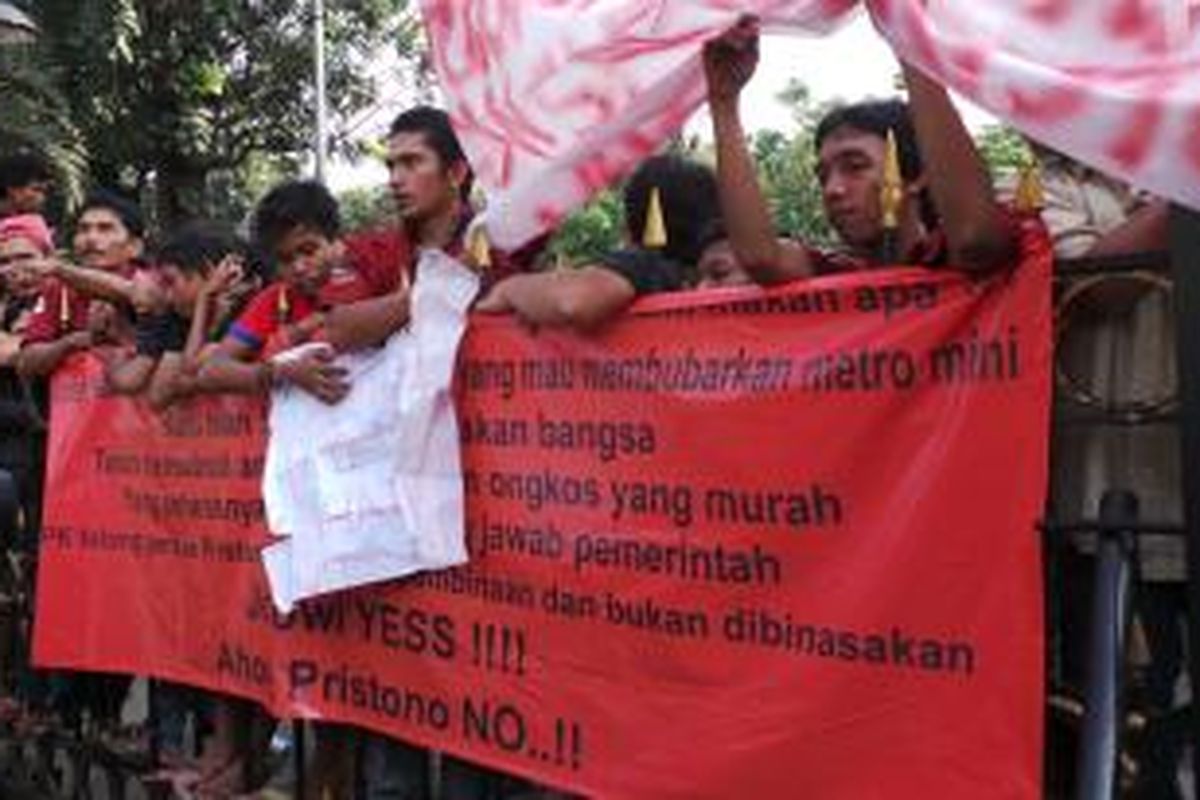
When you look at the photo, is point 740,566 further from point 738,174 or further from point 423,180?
point 423,180

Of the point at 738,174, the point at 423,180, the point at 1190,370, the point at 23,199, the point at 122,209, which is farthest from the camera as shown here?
the point at 23,199

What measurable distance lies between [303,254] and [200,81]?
18.1 meters

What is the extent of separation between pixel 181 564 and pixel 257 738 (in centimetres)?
51

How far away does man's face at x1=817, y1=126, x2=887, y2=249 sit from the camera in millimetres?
3182

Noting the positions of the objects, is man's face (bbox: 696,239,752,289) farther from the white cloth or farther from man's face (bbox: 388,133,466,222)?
man's face (bbox: 388,133,466,222)

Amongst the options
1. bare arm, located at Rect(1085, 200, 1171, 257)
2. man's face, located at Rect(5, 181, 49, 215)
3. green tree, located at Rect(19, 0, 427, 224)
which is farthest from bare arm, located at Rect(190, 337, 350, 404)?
green tree, located at Rect(19, 0, 427, 224)

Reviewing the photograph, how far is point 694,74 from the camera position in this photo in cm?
288

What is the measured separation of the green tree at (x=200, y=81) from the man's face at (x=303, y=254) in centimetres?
1565

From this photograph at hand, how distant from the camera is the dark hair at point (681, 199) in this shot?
3992 millimetres

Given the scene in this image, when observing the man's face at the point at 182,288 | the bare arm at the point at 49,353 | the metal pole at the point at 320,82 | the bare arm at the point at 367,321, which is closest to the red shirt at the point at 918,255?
the bare arm at the point at 367,321

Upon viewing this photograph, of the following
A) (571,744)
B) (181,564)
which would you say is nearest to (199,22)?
(181,564)

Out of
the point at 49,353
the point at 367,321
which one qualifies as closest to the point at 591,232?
the point at 49,353

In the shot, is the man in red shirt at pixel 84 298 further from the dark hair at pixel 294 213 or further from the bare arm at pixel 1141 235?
the bare arm at pixel 1141 235

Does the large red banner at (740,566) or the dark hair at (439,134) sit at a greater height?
the dark hair at (439,134)
